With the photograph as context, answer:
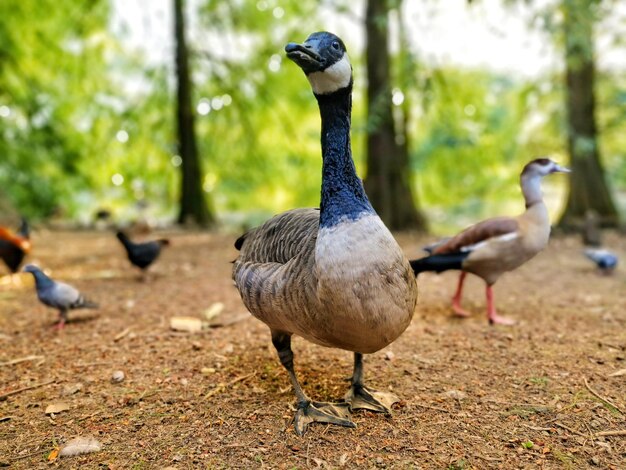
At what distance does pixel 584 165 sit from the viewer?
11367mm

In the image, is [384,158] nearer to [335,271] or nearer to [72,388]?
[72,388]

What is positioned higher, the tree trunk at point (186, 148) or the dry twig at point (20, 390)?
the tree trunk at point (186, 148)

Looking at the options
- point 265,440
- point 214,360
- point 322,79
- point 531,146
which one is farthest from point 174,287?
point 531,146

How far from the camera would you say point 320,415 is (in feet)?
10.5

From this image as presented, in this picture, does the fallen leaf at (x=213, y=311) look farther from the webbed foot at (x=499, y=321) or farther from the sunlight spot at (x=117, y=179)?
the sunlight spot at (x=117, y=179)

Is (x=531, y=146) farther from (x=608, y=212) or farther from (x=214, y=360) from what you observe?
(x=214, y=360)

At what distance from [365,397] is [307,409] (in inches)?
16.3

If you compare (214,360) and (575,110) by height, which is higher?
(575,110)

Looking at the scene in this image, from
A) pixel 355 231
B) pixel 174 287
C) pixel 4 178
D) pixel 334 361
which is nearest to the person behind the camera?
pixel 355 231

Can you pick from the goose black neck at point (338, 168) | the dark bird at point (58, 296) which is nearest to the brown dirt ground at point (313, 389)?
the dark bird at point (58, 296)

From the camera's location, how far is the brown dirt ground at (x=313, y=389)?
2.91 m

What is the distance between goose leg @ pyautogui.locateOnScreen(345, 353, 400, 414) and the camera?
131 inches

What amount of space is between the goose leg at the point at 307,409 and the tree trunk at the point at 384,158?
737 centimetres

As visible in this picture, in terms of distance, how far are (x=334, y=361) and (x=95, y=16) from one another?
39.6 feet
